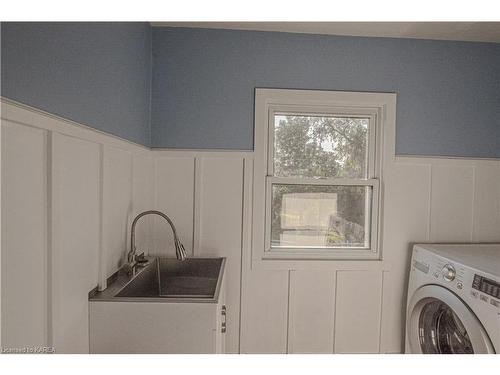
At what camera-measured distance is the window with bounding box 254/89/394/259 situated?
1.97 m

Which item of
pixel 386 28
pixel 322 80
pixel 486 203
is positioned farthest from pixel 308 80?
pixel 486 203

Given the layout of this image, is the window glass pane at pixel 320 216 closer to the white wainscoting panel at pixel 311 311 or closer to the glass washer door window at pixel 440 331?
the white wainscoting panel at pixel 311 311

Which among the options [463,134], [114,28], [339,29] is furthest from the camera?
[463,134]

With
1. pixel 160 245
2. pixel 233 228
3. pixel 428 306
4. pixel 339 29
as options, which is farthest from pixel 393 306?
pixel 339 29

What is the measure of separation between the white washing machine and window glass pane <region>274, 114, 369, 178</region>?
0.69 metres

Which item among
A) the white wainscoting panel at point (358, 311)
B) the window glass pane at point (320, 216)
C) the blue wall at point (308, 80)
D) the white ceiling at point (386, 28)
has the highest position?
the white ceiling at point (386, 28)

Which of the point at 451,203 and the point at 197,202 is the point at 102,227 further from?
the point at 451,203

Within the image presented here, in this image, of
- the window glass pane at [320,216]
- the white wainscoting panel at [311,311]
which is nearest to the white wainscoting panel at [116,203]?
the window glass pane at [320,216]

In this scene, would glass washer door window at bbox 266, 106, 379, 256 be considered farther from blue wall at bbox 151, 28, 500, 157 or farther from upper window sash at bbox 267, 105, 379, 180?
blue wall at bbox 151, 28, 500, 157

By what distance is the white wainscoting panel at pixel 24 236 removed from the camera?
0.69 m

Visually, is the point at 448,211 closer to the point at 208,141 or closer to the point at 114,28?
the point at 208,141

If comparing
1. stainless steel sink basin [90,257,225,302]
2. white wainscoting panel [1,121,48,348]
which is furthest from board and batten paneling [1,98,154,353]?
stainless steel sink basin [90,257,225,302]

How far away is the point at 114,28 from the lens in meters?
1.28
